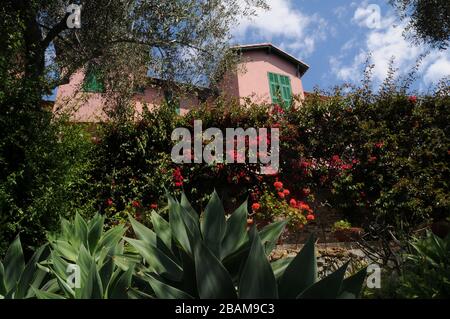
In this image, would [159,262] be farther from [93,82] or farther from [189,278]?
[93,82]

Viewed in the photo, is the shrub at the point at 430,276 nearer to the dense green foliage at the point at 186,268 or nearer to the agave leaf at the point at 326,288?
the dense green foliage at the point at 186,268

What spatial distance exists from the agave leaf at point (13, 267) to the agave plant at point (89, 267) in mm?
188

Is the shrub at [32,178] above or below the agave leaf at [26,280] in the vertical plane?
above

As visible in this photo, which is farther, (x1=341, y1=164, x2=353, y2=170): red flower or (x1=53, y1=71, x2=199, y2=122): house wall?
(x1=341, y1=164, x2=353, y2=170): red flower

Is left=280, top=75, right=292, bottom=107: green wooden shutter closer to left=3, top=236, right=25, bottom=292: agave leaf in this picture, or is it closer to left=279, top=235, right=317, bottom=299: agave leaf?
Answer: left=3, top=236, right=25, bottom=292: agave leaf

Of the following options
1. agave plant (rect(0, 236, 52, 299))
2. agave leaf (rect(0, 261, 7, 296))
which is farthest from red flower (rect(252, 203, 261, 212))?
agave leaf (rect(0, 261, 7, 296))

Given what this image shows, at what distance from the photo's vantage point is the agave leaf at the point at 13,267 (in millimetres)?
2779

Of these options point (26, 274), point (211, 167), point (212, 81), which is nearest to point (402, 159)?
point (211, 167)

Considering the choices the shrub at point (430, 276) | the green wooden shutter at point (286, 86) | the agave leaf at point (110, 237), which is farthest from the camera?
the green wooden shutter at point (286, 86)

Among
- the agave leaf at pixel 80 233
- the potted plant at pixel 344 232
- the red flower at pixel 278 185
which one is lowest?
the agave leaf at pixel 80 233

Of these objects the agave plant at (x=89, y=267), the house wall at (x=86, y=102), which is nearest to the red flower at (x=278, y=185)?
the house wall at (x=86, y=102)

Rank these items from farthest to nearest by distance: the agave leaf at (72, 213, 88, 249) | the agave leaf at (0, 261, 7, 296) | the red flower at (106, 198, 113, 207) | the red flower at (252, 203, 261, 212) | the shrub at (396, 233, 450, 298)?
the red flower at (106, 198, 113, 207)
the red flower at (252, 203, 261, 212)
the agave leaf at (72, 213, 88, 249)
the agave leaf at (0, 261, 7, 296)
the shrub at (396, 233, 450, 298)

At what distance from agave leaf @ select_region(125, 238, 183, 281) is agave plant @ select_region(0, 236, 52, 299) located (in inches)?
33.4

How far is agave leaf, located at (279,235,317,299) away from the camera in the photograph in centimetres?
167
